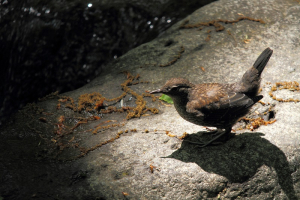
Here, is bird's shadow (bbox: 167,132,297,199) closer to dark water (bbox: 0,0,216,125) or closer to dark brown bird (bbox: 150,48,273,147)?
dark brown bird (bbox: 150,48,273,147)

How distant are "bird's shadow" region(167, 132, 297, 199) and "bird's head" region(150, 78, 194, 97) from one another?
0.71 metres

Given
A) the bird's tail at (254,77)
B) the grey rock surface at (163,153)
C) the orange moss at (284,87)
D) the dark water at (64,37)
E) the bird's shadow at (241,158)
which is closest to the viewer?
the grey rock surface at (163,153)

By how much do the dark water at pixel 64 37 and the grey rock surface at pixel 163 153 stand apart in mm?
1577

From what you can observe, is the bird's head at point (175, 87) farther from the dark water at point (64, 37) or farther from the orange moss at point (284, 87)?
the dark water at point (64, 37)

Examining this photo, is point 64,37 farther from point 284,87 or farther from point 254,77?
point 284,87

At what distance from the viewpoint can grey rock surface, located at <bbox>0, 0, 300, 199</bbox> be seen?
3.47 m

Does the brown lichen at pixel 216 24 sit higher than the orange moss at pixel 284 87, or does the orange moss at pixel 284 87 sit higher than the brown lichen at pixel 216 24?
the brown lichen at pixel 216 24

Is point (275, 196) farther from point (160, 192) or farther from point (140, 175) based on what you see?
point (140, 175)

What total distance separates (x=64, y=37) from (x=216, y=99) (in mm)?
4445

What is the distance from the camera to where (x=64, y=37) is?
696cm

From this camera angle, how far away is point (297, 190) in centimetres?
372

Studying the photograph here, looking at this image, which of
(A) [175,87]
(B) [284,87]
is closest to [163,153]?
(A) [175,87]

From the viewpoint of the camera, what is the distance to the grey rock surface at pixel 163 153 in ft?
11.4

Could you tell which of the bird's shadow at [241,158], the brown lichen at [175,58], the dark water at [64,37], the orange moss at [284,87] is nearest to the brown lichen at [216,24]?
the brown lichen at [175,58]
